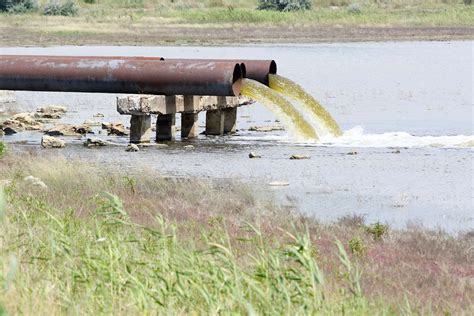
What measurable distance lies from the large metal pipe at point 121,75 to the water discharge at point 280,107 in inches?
10.1

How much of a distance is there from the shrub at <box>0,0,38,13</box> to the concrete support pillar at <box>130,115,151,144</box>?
59073mm

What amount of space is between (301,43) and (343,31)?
767 cm

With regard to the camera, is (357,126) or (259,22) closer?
(357,126)

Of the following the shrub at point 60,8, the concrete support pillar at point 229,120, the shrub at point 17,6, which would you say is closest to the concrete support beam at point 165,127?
the concrete support pillar at point 229,120

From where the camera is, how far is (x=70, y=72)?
2394 centimetres

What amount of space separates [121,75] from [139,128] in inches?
43.5

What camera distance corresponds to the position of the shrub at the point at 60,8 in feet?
266

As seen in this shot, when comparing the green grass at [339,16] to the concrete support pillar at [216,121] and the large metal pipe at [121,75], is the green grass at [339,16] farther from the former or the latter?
→ the large metal pipe at [121,75]

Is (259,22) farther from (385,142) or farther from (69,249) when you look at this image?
(69,249)

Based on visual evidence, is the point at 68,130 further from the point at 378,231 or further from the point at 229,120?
the point at 378,231

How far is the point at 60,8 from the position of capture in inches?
3199

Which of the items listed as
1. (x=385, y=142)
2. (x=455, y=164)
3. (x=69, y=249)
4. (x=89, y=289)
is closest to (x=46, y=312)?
(x=89, y=289)

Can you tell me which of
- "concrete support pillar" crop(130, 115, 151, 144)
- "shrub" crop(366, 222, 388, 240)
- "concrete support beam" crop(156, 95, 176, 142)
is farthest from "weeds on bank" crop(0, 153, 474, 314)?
"concrete support beam" crop(156, 95, 176, 142)

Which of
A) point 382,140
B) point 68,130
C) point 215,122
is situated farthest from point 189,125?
point 382,140
